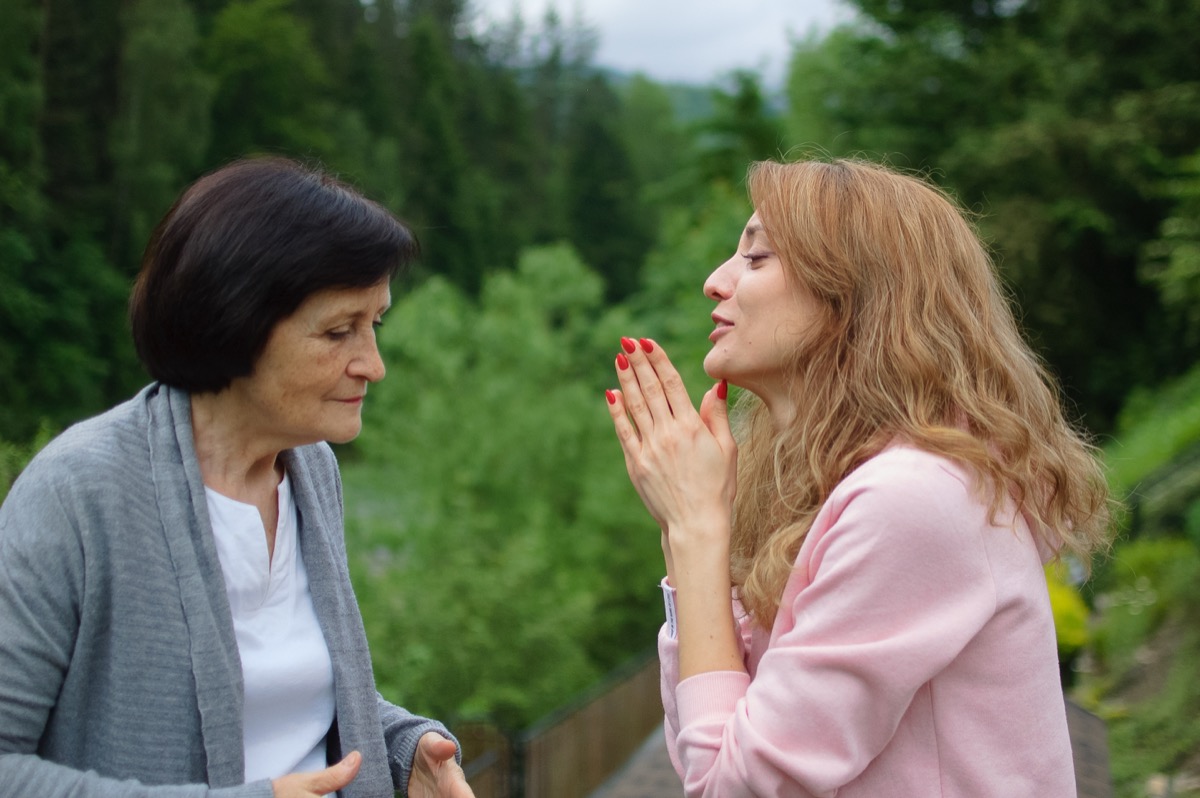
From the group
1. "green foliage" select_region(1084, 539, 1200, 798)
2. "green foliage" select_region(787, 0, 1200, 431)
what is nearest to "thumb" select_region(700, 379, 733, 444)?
"green foliage" select_region(1084, 539, 1200, 798)

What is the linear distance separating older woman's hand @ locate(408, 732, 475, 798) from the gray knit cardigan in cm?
41

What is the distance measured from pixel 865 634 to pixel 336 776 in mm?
775

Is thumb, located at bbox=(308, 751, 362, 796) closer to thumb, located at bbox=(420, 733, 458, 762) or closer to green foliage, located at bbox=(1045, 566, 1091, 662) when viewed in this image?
thumb, located at bbox=(420, 733, 458, 762)

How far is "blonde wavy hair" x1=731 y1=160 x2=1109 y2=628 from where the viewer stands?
1.79m

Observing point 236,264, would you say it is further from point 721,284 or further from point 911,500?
point 911,500

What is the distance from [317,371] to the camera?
184 centimetres

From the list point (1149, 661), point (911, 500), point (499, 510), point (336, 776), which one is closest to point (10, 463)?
point (336, 776)

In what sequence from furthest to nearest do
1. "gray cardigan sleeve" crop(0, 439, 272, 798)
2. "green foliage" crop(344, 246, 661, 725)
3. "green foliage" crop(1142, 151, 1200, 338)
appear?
"green foliage" crop(344, 246, 661, 725), "green foliage" crop(1142, 151, 1200, 338), "gray cardigan sleeve" crop(0, 439, 272, 798)

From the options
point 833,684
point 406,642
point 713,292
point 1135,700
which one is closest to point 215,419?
point 713,292

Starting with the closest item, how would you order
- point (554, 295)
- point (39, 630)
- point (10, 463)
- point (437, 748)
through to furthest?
point (39, 630), point (437, 748), point (10, 463), point (554, 295)

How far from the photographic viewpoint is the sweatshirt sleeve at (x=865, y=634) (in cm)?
160

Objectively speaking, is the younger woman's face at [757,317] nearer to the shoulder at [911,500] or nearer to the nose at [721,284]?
the nose at [721,284]

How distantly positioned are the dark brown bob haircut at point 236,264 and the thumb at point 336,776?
0.59 m

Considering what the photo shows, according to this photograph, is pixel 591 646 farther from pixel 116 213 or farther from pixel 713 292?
pixel 713 292
